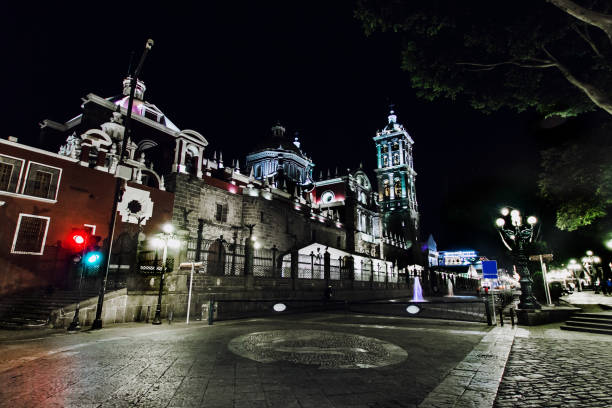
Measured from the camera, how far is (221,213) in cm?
2711

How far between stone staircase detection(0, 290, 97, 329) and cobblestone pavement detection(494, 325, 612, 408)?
1275cm

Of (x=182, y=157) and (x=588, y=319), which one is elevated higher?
(x=182, y=157)

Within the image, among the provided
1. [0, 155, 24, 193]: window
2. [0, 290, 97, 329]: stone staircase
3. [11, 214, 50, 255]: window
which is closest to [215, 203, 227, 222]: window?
[11, 214, 50, 255]: window

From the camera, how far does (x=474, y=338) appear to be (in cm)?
855

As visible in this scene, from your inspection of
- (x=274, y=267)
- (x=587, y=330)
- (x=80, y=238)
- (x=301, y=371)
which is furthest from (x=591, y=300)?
(x=80, y=238)

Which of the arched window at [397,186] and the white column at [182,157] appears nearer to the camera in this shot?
the white column at [182,157]

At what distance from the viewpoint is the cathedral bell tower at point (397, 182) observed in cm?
6756

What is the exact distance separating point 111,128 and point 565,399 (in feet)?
93.6

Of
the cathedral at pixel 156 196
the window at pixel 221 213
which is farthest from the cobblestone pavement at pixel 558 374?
the window at pixel 221 213

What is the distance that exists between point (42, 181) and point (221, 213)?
1280 cm

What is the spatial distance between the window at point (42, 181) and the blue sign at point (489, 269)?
21063 mm

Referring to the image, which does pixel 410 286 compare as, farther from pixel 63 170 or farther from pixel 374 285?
pixel 63 170

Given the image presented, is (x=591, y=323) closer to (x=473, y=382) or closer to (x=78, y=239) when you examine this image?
(x=473, y=382)

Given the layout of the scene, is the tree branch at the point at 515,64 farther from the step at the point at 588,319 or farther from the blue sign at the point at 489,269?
the step at the point at 588,319
